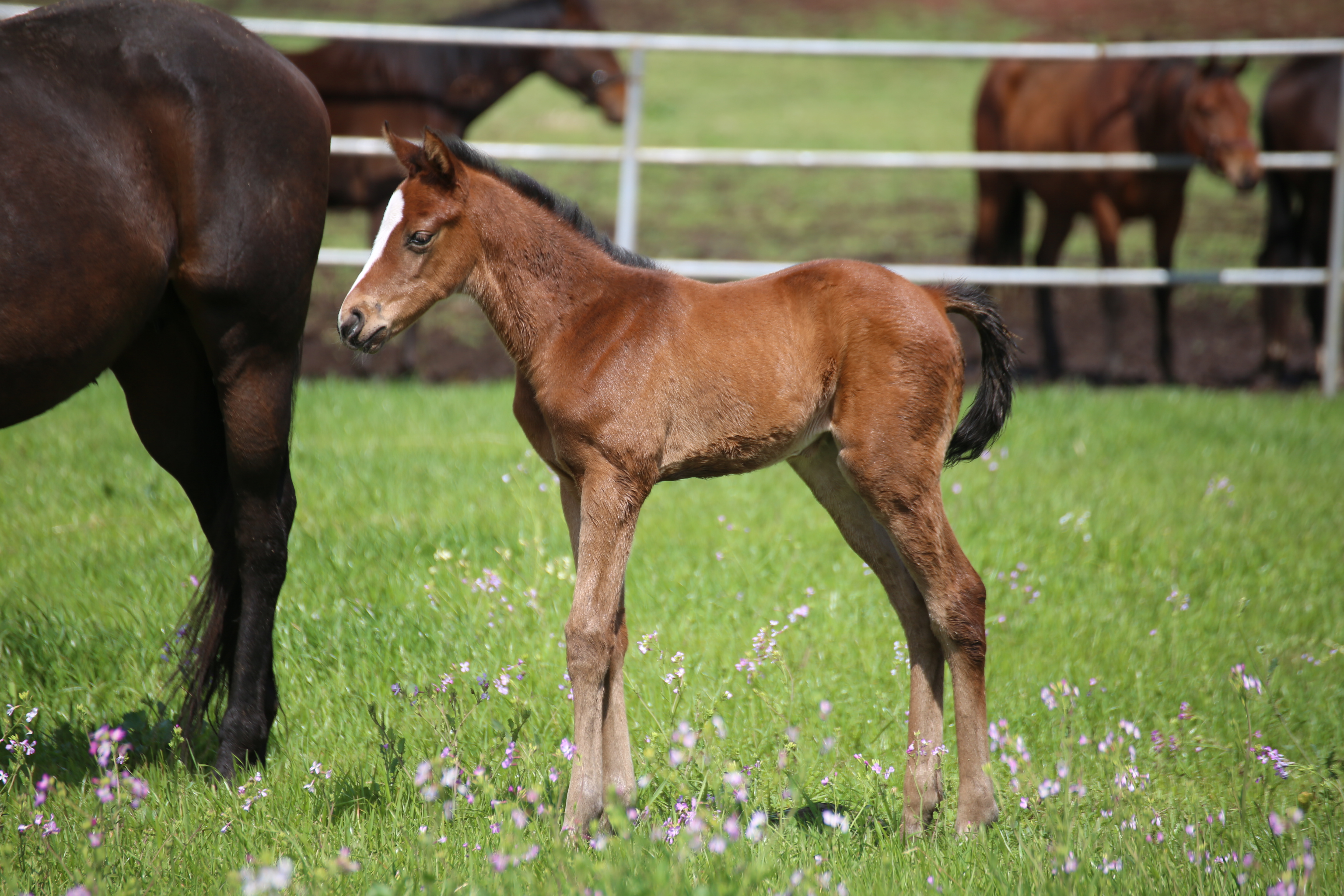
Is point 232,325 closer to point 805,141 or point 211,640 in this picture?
point 211,640

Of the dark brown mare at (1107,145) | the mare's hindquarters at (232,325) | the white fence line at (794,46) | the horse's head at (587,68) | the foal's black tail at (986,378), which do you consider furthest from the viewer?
the horse's head at (587,68)

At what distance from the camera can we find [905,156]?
6898 millimetres

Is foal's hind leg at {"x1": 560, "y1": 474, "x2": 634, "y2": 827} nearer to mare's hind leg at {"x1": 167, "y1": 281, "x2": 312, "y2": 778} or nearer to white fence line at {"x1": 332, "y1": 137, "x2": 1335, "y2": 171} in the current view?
mare's hind leg at {"x1": 167, "y1": 281, "x2": 312, "y2": 778}

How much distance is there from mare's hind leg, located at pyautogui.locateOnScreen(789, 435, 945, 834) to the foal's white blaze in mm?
1072

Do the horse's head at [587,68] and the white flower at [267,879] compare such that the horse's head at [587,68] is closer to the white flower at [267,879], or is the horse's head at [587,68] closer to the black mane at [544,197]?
the black mane at [544,197]

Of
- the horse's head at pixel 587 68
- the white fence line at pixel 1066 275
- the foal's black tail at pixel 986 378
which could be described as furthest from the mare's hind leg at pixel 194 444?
the horse's head at pixel 587 68

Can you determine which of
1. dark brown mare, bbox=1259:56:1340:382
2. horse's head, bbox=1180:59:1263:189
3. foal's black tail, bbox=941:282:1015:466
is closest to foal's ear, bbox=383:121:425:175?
foal's black tail, bbox=941:282:1015:466

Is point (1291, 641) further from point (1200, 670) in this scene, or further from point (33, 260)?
point (33, 260)

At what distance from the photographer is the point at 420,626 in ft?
11.8

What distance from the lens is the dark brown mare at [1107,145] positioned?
728cm

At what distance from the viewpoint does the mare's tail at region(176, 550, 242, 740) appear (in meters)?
2.97

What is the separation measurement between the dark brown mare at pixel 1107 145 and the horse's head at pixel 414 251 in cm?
646

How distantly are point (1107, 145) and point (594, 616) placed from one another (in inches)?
271

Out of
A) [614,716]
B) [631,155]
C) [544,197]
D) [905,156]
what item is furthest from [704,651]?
[905,156]
